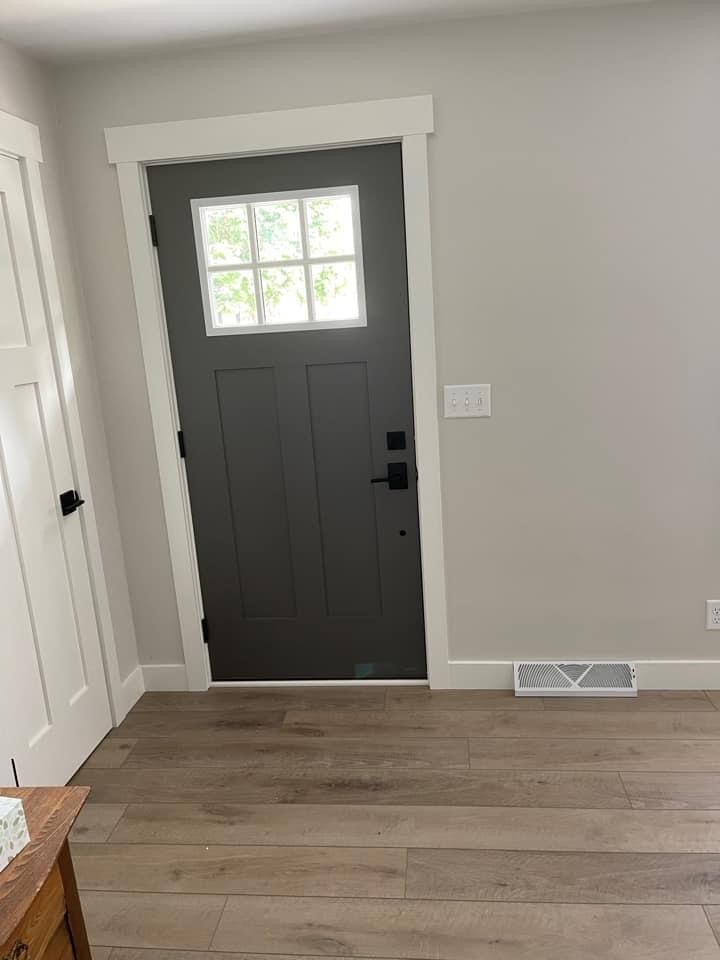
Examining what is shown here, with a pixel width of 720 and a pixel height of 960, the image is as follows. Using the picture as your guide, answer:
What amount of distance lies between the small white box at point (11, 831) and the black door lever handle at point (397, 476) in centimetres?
178

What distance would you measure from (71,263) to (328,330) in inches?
38.6

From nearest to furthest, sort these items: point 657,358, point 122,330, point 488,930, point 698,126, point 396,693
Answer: point 488,930 < point 698,126 < point 657,358 < point 122,330 < point 396,693

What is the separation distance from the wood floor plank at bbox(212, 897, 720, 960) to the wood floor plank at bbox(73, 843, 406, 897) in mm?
57

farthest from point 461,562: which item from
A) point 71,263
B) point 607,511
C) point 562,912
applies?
point 71,263

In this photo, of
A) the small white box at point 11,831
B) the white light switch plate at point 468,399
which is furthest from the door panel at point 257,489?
the small white box at point 11,831

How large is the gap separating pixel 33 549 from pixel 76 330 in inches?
33.3

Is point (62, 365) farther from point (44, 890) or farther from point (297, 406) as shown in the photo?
point (44, 890)

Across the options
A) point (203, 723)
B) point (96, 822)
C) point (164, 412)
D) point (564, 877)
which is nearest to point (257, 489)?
point (164, 412)

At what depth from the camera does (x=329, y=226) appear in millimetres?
2607

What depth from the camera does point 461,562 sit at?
9.29 ft

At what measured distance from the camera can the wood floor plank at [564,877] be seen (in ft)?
6.11

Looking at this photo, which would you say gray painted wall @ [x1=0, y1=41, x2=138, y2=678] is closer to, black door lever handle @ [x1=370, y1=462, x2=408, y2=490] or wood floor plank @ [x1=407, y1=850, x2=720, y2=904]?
black door lever handle @ [x1=370, y1=462, x2=408, y2=490]

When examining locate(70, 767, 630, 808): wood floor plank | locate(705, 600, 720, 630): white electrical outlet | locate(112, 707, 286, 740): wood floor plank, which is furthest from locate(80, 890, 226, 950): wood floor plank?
locate(705, 600, 720, 630): white electrical outlet

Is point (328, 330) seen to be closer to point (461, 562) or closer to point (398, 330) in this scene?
point (398, 330)
